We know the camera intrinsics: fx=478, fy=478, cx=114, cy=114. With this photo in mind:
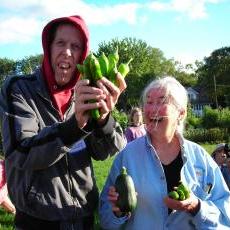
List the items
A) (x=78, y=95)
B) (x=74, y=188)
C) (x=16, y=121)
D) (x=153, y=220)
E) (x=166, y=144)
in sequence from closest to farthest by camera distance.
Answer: (x=78, y=95)
(x=16, y=121)
(x=74, y=188)
(x=153, y=220)
(x=166, y=144)

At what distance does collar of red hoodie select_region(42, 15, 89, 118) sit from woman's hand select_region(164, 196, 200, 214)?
1.04 meters

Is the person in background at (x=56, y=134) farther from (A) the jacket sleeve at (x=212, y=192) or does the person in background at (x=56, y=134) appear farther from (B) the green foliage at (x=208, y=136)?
(B) the green foliage at (x=208, y=136)

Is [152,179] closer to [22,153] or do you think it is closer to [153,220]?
[153,220]

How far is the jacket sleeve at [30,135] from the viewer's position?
298 cm

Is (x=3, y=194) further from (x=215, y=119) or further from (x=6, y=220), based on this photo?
(x=215, y=119)

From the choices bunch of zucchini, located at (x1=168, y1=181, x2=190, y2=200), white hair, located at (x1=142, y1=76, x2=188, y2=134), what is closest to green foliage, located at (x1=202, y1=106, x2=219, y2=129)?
white hair, located at (x1=142, y1=76, x2=188, y2=134)

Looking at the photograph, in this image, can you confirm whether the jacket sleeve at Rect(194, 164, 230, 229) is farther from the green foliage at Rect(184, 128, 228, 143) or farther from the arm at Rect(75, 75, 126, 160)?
the green foliage at Rect(184, 128, 228, 143)

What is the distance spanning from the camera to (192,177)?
3.88 metres

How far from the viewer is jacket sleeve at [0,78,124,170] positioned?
117 inches

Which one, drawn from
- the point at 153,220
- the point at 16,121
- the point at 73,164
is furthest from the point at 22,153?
the point at 153,220

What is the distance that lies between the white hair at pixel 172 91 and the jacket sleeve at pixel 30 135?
3.34 feet

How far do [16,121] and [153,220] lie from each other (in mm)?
1407

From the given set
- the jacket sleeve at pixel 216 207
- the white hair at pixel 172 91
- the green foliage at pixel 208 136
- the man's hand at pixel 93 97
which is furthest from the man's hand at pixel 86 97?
the green foliage at pixel 208 136

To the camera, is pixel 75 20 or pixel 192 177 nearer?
pixel 75 20
